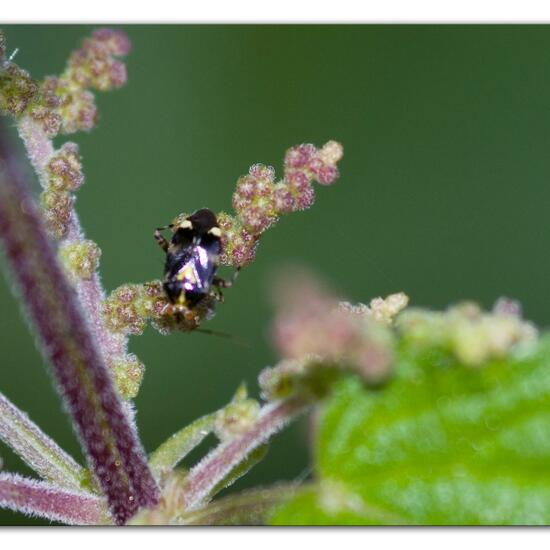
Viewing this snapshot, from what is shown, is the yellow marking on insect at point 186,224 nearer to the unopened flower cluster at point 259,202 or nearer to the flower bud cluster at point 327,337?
the unopened flower cluster at point 259,202

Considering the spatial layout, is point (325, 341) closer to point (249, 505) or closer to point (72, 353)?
point (249, 505)

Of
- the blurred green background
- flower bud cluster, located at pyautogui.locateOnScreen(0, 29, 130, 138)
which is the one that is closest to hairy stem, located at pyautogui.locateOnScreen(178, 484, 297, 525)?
flower bud cluster, located at pyautogui.locateOnScreen(0, 29, 130, 138)

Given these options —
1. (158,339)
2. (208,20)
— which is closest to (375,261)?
(158,339)

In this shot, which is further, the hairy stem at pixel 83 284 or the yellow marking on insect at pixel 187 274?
the yellow marking on insect at pixel 187 274

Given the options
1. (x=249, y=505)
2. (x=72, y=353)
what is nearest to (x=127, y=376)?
(x=72, y=353)

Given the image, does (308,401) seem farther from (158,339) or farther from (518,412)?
(158,339)

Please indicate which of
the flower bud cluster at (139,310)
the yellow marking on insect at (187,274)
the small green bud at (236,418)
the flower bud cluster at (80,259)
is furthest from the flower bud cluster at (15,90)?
the small green bud at (236,418)

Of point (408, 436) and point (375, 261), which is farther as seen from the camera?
point (375, 261)
